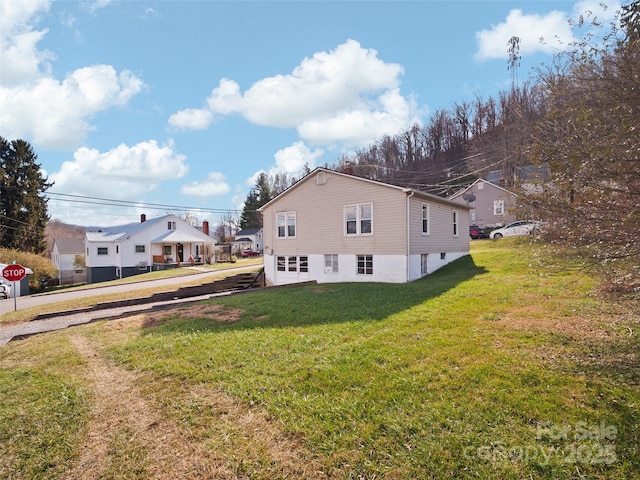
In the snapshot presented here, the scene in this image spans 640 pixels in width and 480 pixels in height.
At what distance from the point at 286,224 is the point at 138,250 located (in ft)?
86.1

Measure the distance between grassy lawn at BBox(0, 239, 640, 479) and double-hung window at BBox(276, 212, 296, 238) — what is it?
11.8 meters

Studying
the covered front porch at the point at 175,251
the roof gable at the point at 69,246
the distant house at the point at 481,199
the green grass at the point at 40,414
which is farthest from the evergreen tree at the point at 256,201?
the green grass at the point at 40,414

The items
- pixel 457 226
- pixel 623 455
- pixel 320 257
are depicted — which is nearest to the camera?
pixel 623 455

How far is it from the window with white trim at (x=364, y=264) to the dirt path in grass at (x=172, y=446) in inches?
485

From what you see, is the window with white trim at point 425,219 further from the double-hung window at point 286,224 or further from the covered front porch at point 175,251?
the covered front porch at point 175,251

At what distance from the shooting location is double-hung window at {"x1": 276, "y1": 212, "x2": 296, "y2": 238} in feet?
63.4

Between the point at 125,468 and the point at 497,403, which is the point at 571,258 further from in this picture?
the point at 125,468

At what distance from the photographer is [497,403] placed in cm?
373

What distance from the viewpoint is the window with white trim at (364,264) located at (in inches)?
646

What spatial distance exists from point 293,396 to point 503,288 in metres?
8.12

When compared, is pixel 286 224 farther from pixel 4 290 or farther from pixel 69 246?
pixel 69 246

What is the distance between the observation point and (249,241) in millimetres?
56750

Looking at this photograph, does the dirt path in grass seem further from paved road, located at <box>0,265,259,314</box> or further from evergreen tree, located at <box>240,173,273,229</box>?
evergreen tree, located at <box>240,173,273,229</box>

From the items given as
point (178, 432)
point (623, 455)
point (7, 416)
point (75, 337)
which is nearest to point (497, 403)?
point (623, 455)
